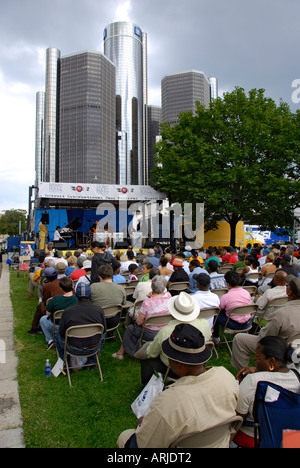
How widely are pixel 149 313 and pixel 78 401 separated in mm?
1291

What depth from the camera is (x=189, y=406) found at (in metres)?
1.69

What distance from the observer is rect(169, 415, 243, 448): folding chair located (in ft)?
5.57

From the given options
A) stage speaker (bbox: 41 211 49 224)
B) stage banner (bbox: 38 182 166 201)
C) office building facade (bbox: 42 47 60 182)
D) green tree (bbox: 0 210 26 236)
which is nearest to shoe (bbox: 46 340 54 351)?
stage banner (bbox: 38 182 166 201)

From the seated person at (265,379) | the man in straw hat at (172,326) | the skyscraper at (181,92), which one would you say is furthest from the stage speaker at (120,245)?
the skyscraper at (181,92)

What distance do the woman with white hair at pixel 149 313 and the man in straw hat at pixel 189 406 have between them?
2.12 meters

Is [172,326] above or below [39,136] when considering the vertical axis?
below

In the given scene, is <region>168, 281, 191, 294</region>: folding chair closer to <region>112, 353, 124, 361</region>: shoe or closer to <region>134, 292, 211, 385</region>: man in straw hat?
<region>112, 353, 124, 361</region>: shoe

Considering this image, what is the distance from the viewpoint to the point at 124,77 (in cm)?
14750

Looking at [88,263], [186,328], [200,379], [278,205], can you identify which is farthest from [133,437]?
[278,205]

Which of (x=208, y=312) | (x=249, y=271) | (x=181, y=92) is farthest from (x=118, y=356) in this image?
(x=181, y=92)

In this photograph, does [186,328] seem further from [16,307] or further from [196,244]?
[196,244]

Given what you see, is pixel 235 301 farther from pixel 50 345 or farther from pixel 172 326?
pixel 50 345

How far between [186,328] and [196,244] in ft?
64.0

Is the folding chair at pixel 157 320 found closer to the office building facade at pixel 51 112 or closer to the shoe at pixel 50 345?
the shoe at pixel 50 345
